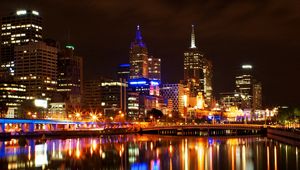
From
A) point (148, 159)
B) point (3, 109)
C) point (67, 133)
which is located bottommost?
point (148, 159)

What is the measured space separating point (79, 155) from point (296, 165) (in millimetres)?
34527

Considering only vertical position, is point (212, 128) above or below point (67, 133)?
above

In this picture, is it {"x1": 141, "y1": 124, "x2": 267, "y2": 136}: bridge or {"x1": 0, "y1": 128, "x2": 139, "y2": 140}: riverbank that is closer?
{"x1": 0, "y1": 128, "x2": 139, "y2": 140}: riverbank

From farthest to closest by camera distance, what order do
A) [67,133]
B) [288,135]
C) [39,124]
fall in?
1. [39,124]
2. [67,133]
3. [288,135]

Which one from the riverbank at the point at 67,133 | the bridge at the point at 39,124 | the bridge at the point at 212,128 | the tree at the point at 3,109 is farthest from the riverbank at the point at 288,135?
the tree at the point at 3,109

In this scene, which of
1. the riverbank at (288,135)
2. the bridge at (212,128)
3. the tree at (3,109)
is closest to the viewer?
the riverbank at (288,135)

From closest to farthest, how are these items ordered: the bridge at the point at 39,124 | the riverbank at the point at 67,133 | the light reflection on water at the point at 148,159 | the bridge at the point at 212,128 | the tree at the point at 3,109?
1. the light reflection on water at the point at 148,159
2. the riverbank at the point at 67,133
3. the bridge at the point at 39,124
4. the bridge at the point at 212,128
5. the tree at the point at 3,109

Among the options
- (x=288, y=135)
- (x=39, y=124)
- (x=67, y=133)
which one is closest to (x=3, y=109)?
(x=39, y=124)

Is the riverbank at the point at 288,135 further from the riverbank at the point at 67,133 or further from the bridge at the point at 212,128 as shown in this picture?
the riverbank at the point at 67,133

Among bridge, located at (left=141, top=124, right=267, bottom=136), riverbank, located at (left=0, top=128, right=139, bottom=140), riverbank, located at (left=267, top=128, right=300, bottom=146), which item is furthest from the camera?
bridge, located at (left=141, top=124, right=267, bottom=136)

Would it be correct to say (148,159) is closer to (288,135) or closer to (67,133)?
(288,135)

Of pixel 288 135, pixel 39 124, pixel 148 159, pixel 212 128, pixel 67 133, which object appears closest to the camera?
pixel 148 159

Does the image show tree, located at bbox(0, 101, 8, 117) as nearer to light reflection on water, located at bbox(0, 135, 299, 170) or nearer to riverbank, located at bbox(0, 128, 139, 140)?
riverbank, located at bbox(0, 128, 139, 140)

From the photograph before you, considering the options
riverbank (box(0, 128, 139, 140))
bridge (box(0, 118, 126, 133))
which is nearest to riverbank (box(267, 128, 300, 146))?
riverbank (box(0, 128, 139, 140))
